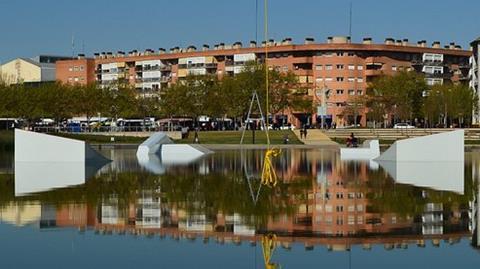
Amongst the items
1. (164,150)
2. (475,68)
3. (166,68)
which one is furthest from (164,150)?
(166,68)

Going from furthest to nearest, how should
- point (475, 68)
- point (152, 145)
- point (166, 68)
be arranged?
point (166, 68), point (475, 68), point (152, 145)

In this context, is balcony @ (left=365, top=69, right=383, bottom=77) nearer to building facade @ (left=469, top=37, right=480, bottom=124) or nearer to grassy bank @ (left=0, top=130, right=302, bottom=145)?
building facade @ (left=469, top=37, right=480, bottom=124)

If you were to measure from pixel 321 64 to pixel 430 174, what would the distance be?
10434 cm

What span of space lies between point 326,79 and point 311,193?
112m

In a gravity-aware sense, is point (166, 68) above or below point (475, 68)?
above

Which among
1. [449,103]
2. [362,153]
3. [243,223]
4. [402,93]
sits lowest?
[243,223]

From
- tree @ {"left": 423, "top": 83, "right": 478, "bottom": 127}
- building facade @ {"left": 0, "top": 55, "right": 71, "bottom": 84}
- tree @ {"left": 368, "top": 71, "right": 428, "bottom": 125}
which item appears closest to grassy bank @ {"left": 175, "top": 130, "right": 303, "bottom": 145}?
tree @ {"left": 368, "top": 71, "right": 428, "bottom": 125}

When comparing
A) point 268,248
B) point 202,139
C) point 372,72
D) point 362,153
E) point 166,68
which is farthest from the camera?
point 166,68

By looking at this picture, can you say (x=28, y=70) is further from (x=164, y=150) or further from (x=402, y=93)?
(x=164, y=150)

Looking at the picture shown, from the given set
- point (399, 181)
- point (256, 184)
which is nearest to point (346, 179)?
point (399, 181)

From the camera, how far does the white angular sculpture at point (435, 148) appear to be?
40406 millimetres

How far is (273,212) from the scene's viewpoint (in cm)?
1906

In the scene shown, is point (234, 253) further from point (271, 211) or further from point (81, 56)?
point (81, 56)

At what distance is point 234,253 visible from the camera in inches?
541
